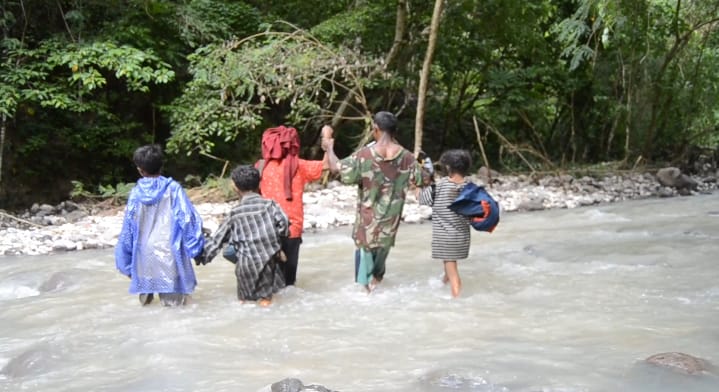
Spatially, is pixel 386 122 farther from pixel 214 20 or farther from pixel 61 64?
pixel 214 20

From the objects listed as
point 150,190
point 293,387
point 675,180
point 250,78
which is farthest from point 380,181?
point 675,180

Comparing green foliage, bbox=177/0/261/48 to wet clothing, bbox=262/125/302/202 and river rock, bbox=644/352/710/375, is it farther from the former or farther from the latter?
river rock, bbox=644/352/710/375

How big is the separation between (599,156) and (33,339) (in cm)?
1591

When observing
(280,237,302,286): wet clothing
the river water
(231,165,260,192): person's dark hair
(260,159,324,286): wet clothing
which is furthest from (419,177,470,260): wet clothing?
(231,165,260,192): person's dark hair

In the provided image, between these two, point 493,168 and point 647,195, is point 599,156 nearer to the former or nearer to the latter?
point 493,168

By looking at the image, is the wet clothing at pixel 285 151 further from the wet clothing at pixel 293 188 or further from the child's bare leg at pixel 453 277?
the child's bare leg at pixel 453 277

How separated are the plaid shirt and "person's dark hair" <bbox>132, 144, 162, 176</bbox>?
0.64 metres

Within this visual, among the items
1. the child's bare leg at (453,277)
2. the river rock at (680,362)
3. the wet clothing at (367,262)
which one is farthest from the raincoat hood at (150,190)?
the river rock at (680,362)

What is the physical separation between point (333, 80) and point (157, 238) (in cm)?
732

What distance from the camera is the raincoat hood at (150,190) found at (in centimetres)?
525

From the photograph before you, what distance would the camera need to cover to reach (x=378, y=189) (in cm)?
574

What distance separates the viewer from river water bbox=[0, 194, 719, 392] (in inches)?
155

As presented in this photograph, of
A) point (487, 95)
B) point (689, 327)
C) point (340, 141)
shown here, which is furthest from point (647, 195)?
point (689, 327)

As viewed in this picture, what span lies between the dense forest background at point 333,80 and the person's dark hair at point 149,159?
5.54 m
